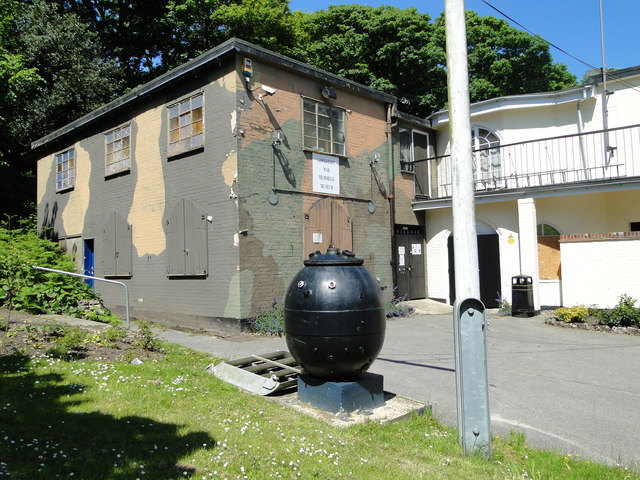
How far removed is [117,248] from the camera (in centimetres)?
Answer: 1412

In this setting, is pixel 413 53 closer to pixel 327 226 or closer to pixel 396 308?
pixel 327 226

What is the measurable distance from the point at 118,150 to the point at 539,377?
40.0ft

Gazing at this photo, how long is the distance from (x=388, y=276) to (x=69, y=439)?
1099 centimetres

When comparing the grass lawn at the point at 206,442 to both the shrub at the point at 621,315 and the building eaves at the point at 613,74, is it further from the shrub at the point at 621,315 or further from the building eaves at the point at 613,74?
the building eaves at the point at 613,74

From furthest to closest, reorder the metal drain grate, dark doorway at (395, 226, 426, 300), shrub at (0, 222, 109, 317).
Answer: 1. dark doorway at (395, 226, 426, 300)
2. shrub at (0, 222, 109, 317)
3. the metal drain grate

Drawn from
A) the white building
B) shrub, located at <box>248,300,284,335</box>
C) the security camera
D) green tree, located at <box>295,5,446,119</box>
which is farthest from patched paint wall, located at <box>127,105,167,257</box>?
green tree, located at <box>295,5,446,119</box>

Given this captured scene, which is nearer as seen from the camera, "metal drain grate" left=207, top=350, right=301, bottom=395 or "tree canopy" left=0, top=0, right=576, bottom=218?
"metal drain grate" left=207, top=350, right=301, bottom=395

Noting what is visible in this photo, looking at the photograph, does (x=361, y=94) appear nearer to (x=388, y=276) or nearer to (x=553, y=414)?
(x=388, y=276)

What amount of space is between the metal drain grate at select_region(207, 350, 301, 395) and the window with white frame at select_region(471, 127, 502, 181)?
35.6 ft

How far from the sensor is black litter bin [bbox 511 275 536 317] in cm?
1293

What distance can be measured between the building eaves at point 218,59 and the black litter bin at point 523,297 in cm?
615

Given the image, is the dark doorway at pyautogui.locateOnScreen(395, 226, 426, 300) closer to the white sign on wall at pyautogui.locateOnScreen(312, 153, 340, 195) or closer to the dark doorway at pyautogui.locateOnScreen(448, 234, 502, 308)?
the dark doorway at pyautogui.locateOnScreen(448, 234, 502, 308)

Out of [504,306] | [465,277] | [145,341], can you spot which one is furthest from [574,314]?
[145,341]

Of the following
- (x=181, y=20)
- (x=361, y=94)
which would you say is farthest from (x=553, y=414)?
(x=181, y=20)
